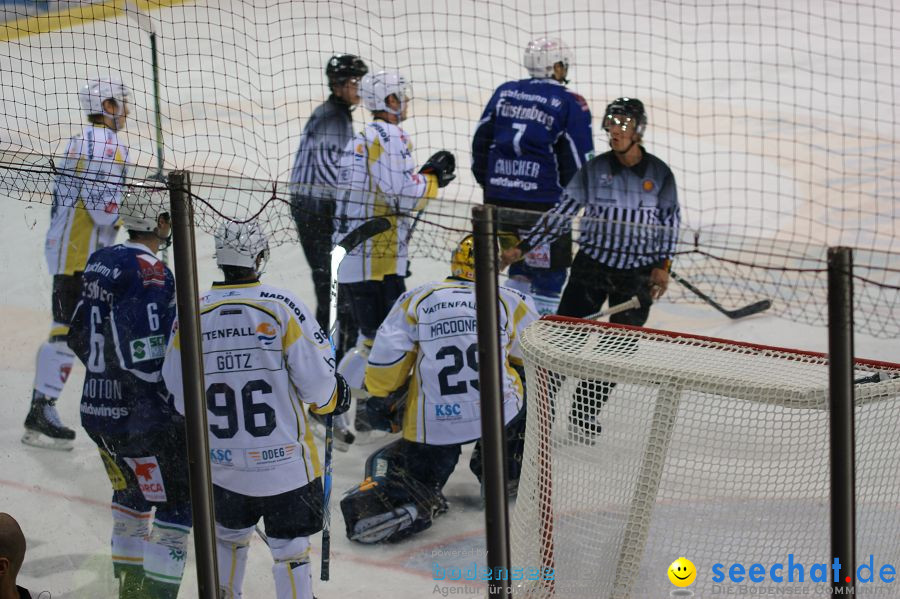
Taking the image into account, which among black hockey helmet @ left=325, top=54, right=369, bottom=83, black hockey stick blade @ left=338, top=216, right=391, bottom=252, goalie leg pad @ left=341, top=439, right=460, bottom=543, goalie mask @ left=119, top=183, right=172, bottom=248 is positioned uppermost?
black hockey helmet @ left=325, top=54, right=369, bottom=83

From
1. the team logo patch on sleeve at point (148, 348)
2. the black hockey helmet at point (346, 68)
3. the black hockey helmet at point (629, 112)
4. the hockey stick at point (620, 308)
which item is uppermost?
the black hockey helmet at point (346, 68)

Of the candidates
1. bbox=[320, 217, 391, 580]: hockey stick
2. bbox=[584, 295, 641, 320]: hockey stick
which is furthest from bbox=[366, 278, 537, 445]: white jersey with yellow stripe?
bbox=[584, 295, 641, 320]: hockey stick

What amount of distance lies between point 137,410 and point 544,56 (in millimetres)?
2837

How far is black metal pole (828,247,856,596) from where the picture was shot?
7.40ft

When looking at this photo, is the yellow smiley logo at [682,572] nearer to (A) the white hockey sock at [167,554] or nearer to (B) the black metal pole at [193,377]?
(B) the black metal pole at [193,377]

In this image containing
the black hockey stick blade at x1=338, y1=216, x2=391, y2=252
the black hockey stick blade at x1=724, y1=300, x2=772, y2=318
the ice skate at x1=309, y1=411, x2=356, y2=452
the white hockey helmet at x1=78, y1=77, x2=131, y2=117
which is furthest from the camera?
the black hockey stick blade at x1=724, y1=300, x2=772, y2=318

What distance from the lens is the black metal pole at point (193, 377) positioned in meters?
2.66

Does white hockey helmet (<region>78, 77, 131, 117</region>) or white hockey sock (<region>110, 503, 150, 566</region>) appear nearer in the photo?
white hockey sock (<region>110, 503, 150, 566</region>)

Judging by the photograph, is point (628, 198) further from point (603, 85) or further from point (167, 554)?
point (603, 85)

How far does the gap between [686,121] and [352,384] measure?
590 cm

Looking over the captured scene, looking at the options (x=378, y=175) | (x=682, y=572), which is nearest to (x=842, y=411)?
(x=682, y=572)

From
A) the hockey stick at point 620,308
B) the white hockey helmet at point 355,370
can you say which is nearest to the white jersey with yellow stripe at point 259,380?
the white hockey helmet at point 355,370

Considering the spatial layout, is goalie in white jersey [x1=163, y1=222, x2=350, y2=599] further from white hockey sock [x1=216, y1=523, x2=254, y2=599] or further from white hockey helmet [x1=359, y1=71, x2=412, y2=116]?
white hockey helmet [x1=359, y1=71, x2=412, y2=116]

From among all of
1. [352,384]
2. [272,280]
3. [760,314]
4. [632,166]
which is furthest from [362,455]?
[760,314]
